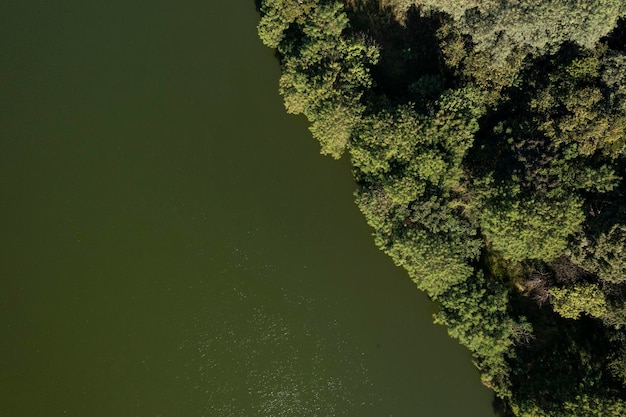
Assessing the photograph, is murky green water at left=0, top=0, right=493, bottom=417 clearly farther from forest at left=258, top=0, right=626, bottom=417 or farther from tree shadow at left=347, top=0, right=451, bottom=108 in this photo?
tree shadow at left=347, top=0, right=451, bottom=108

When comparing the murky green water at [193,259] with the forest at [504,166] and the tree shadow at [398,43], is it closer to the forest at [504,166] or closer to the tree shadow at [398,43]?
the forest at [504,166]

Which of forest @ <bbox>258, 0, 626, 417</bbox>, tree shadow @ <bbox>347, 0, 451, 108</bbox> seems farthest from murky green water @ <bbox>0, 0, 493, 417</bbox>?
tree shadow @ <bbox>347, 0, 451, 108</bbox>

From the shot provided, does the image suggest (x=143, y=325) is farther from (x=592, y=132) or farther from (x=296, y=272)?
(x=592, y=132)

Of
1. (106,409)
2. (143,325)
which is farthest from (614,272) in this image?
(106,409)

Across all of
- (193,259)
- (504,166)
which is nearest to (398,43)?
(504,166)

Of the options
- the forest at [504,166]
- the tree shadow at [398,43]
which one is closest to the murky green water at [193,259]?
the forest at [504,166]
